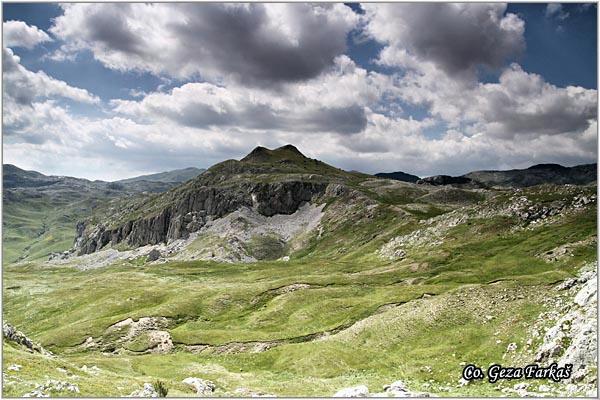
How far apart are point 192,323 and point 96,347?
65.5 feet

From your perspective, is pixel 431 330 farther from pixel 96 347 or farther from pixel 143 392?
pixel 96 347

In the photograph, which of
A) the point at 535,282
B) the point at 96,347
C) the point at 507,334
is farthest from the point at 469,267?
the point at 96,347

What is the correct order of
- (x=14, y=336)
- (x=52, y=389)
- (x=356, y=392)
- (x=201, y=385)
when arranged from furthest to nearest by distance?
(x=14, y=336) → (x=201, y=385) → (x=356, y=392) → (x=52, y=389)

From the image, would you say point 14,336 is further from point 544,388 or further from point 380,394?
point 544,388

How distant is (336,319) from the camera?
82562mm

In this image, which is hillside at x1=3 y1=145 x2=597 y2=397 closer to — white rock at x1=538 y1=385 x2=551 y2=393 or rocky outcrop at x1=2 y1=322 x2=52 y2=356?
white rock at x1=538 y1=385 x2=551 y2=393

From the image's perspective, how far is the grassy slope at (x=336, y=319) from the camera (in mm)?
51625

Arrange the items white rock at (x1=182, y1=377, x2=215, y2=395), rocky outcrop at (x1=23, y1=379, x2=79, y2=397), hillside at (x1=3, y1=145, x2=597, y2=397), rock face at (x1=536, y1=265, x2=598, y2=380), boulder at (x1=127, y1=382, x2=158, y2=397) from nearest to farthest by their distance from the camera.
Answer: rocky outcrop at (x1=23, y1=379, x2=79, y2=397) → rock face at (x1=536, y1=265, x2=598, y2=380) → boulder at (x1=127, y1=382, x2=158, y2=397) → hillside at (x1=3, y1=145, x2=597, y2=397) → white rock at (x1=182, y1=377, x2=215, y2=395)

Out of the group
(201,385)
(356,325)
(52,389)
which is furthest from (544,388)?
(52,389)

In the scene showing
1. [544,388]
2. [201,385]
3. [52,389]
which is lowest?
[201,385]

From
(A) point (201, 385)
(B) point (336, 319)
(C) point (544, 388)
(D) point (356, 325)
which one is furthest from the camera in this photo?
(B) point (336, 319)

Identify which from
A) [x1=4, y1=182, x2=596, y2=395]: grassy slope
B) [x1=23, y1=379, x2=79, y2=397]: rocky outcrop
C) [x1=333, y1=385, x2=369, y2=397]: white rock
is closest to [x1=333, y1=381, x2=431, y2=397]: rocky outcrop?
[x1=333, y1=385, x2=369, y2=397]: white rock

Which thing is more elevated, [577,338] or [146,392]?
[577,338]

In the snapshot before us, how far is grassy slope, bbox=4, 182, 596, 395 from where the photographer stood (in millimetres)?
51625
